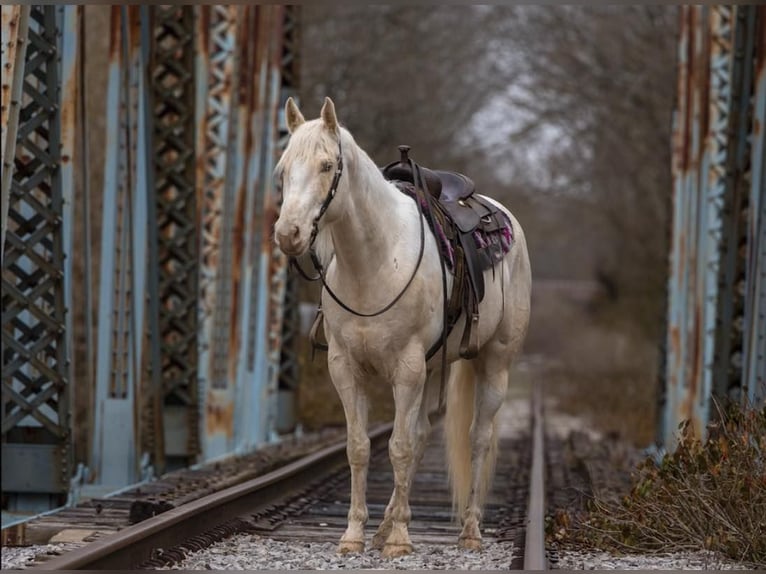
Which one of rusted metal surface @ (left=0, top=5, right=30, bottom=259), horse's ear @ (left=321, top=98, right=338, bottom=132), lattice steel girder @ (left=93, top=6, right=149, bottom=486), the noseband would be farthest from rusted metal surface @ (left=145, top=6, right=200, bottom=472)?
horse's ear @ (left=321, top=98, right=338, bottom=132)

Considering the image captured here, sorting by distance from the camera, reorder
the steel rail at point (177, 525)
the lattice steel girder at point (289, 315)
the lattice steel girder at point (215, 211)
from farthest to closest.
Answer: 1. the lattice steel girder at point (289, 315)
2. the lattice steel girder at point (215, 211)
3. the steel rail at point (177, 525)

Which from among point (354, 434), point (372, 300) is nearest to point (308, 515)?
point (354, 434)

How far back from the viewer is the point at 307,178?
6988 millimetres

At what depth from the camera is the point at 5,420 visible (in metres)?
10.3

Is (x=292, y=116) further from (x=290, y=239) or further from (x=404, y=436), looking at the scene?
(x=404, y=436)

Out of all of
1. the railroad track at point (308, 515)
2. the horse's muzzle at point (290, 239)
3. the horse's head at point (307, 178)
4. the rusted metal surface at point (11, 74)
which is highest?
the rusted metal surface at point (11, 74)

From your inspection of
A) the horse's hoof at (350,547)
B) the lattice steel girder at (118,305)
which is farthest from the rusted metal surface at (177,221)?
the horse's hoof at (350,547)

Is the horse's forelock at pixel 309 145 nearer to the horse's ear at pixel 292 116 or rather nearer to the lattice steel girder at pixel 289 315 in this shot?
the horse's ear at pixel 292 116

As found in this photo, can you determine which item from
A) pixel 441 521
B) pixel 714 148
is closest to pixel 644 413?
pixel 714 148

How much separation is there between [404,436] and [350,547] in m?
0.62

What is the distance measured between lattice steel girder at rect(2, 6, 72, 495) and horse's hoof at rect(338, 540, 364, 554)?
10.4ft

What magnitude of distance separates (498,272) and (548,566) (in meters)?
1.78

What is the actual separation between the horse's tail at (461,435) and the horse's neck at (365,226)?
132 cm

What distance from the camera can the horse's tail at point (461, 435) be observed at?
8.70 metres
